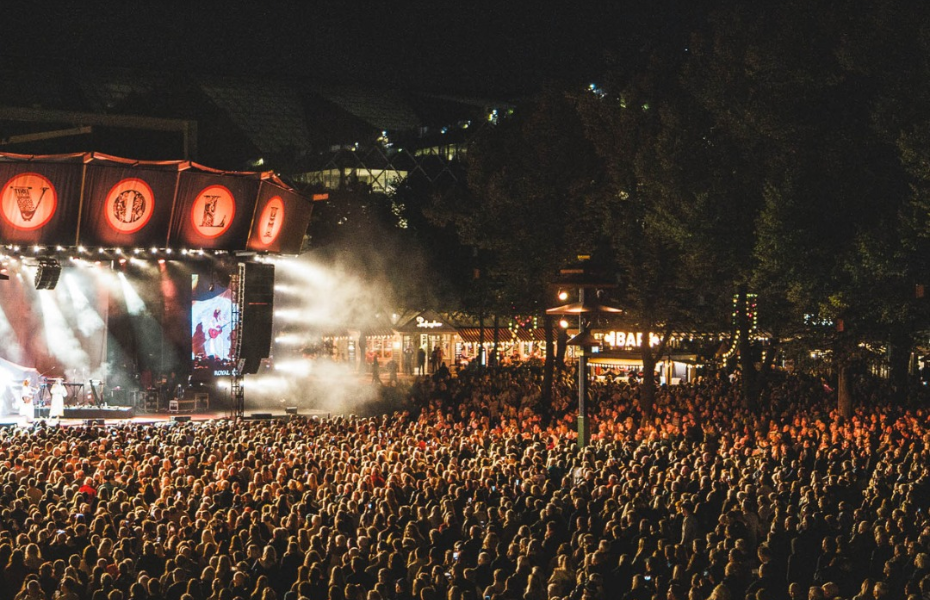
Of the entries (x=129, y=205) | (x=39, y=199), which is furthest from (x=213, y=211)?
(x=39, y=199)

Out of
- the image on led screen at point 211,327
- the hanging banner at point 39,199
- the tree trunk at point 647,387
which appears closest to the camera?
the hanging banner at point 39,199

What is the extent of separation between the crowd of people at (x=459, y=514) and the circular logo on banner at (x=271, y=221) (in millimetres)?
8007

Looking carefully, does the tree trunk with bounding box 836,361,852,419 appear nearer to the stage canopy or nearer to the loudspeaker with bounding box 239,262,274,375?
the stage canopy

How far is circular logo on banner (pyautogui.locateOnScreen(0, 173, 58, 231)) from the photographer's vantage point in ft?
81.4

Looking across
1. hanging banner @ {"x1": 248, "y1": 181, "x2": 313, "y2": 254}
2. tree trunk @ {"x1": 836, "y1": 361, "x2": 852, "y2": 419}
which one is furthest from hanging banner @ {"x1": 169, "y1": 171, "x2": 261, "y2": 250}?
tree trunk @ {"x1": 836, "y1": 361, "x2": 852, "y2": 419}

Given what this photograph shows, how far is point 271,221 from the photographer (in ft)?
94.0

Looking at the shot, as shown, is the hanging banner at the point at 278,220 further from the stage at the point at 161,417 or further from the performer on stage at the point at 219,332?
the performer on stage at the point at 219,332

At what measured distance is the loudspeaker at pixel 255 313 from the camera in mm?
29750

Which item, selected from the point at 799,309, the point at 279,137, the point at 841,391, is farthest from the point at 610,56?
the point at 279,137

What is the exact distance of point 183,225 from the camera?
27.2 metres

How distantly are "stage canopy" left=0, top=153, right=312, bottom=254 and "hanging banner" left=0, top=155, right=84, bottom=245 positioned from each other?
24mm

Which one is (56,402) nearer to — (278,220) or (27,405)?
(27,405)

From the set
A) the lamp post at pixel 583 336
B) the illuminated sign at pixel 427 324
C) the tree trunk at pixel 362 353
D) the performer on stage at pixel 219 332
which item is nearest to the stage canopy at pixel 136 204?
the performer on stage at pixel 219 332

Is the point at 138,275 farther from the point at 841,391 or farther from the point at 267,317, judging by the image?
the point at 841,391
